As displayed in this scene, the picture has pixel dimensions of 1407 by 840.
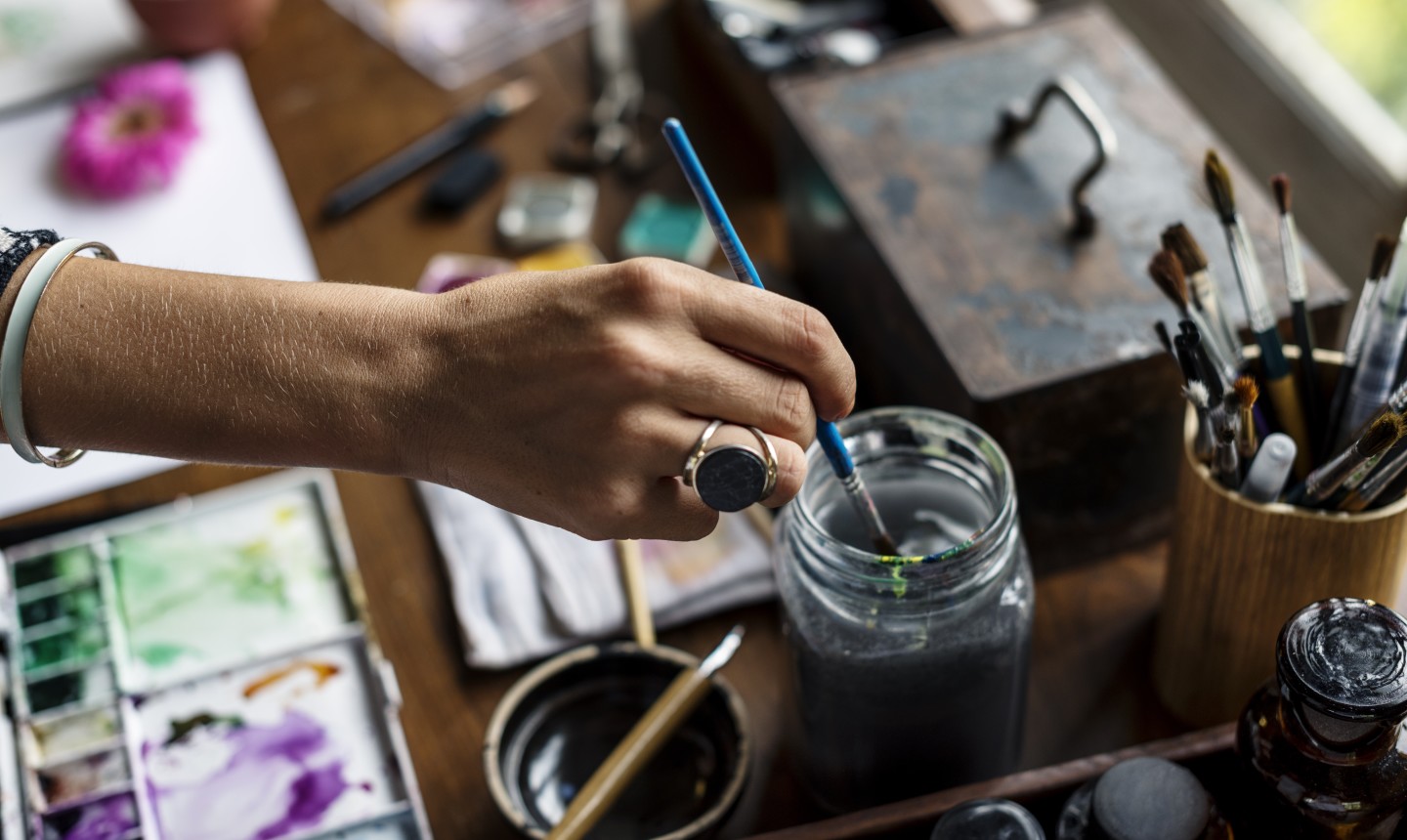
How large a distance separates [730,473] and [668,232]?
462mm

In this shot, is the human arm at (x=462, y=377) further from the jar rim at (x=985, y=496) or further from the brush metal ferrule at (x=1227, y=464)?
the brush metal ferrule at (x=1227, y=464)

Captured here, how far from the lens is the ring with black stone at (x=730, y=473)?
18.5 inches

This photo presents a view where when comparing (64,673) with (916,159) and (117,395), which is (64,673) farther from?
(916,159)

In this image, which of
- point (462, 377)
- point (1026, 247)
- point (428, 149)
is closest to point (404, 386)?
point (462, 377)

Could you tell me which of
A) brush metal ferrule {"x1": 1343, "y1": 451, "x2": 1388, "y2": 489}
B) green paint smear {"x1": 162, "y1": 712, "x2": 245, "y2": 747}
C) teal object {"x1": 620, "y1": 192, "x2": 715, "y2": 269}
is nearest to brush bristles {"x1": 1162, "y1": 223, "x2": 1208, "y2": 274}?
brush metal ferrule {"x1": 1343, "y1": 451, "x2": 1388, "y2": 489}

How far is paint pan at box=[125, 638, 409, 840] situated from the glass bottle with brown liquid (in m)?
0.39

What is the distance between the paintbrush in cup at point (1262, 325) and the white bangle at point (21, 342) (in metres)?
0.49

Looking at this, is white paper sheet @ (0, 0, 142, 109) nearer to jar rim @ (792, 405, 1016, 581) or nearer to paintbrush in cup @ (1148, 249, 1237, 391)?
jar rim @ (792, 405, 1016, 581)

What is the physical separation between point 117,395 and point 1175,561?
47 cm

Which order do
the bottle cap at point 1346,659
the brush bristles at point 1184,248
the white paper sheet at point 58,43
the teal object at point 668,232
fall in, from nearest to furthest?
the bottle cap at point 1346,659 → the brush bristles at point 1184,248 → the teal object at point 668,232 → the white paper sheet at point 58,43

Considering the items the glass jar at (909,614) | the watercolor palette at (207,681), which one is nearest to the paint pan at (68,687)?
the watercolor palette at (207,681)

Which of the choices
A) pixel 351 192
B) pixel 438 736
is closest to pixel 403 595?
pixel 438 736

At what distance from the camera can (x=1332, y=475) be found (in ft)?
1.71

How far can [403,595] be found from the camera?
0.75 metres
